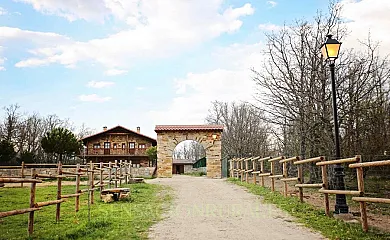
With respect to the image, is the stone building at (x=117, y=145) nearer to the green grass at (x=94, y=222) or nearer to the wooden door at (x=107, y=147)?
the wooden door at (x=107, y=147)

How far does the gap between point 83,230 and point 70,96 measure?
23459 mm

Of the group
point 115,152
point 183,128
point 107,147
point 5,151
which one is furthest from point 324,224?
point 107,147

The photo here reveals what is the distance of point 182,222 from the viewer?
7.13 meters

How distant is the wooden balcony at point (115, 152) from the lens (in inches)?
1657

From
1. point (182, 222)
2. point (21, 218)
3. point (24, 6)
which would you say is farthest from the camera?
point (24, 6)

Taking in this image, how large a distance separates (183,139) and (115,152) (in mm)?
18588

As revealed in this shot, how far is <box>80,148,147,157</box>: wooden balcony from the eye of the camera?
42094mm

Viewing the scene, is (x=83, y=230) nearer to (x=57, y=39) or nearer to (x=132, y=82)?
(x=57, y=39)

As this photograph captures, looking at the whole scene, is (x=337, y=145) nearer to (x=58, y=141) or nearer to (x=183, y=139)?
(x=183, y=139)

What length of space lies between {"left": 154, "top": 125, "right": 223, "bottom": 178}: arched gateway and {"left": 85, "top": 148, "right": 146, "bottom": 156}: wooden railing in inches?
653

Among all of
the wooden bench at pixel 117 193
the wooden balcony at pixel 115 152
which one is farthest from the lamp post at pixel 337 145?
the wooden balcony at pixel 115 152

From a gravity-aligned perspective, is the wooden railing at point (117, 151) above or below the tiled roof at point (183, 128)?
below

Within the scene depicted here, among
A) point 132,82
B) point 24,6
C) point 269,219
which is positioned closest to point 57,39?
point 24,6

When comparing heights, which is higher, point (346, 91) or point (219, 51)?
point (219, 51)
